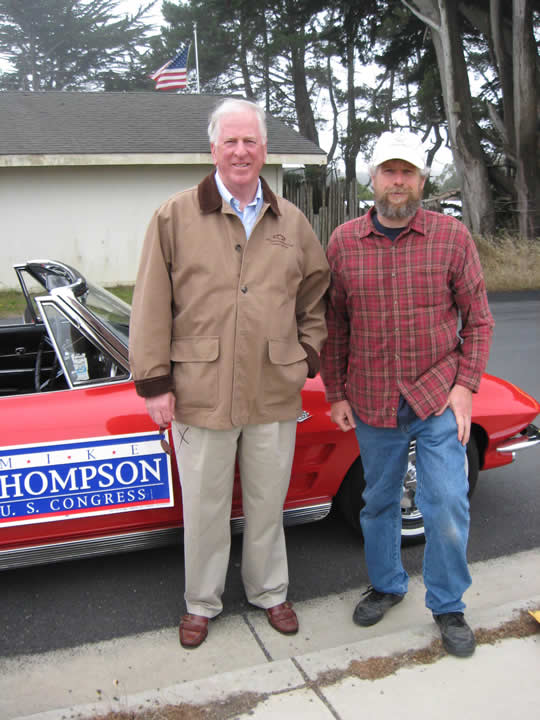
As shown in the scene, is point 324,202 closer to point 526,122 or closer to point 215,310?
point 526,122

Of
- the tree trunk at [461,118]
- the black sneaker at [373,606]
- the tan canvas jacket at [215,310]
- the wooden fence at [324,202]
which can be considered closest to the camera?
the tan canvas jacket at [215,310]

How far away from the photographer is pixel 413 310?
7.69 ft

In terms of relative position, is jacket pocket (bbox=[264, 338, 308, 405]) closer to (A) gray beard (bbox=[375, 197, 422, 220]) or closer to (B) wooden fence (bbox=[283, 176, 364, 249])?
(A) gray beard (bbox=[375, 197, 422, 220])

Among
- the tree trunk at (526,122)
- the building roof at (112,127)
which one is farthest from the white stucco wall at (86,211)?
the tree trunk at (526,122)

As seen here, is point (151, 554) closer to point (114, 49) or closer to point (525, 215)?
point (525, 215)

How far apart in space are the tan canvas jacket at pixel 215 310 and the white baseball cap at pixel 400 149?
0.39 metres

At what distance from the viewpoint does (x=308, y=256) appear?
2.45 metres

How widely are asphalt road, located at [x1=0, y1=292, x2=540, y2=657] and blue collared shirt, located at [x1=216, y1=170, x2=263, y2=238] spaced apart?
160 cm

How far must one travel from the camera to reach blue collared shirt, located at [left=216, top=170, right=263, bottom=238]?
7.68 ft

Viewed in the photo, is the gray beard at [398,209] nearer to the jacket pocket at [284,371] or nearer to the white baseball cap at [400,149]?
the white baseball cap at [400,149]

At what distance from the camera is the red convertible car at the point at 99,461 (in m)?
2.58

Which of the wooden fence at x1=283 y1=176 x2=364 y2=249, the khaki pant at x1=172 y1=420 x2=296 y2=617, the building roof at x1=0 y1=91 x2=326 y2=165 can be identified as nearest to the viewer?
the khaki pant at x1=172 y1=420 x2=296 y2=617

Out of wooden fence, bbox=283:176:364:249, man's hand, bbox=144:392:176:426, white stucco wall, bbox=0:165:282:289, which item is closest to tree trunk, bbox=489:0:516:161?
wooden fence, bbox=283:176:364:249

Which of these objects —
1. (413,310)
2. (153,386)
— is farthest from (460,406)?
(153,386)
